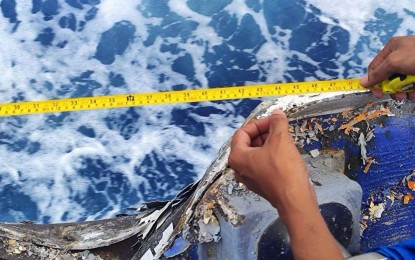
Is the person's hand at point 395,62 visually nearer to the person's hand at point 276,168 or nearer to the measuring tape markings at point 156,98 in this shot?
the person's hand at point 276,168

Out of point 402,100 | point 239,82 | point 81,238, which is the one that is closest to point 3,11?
point 239,82

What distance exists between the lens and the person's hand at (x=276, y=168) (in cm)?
109

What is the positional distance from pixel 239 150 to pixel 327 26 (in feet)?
9.64

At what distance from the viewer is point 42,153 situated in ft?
11.4

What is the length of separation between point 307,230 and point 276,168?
0.44ft

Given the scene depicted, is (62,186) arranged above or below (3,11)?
below

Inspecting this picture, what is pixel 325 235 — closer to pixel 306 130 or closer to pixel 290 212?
pixel 290 212

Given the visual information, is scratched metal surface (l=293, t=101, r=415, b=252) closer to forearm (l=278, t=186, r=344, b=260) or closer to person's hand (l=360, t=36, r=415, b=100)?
person's hand (l=360, t=36, r=415, b=100)

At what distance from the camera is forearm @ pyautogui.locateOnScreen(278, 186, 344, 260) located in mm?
1071

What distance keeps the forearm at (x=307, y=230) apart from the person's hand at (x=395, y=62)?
2.35ft

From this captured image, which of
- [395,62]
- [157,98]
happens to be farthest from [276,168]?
[157,98]

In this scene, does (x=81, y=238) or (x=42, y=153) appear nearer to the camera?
(x=81, y=238)

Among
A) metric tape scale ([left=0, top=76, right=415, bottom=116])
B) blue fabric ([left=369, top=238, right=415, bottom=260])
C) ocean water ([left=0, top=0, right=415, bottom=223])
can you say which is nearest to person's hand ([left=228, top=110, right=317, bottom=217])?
blue fabric ([left=369, top=238, right=415, bottom=260])

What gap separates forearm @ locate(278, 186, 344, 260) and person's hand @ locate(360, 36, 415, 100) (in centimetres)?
71
